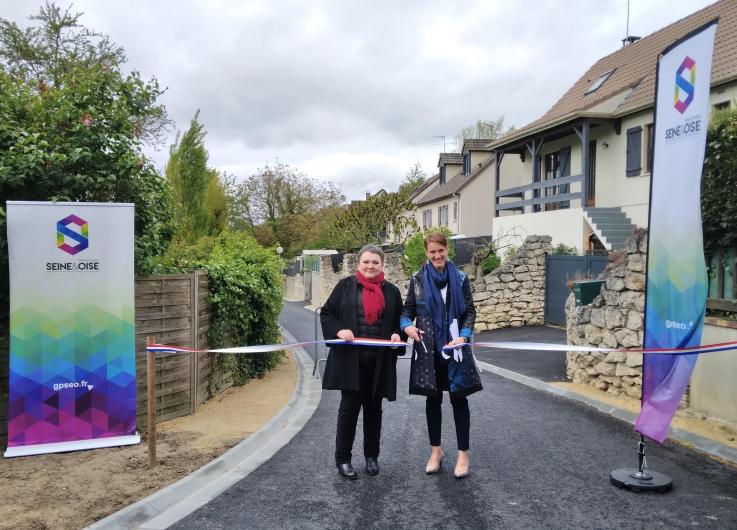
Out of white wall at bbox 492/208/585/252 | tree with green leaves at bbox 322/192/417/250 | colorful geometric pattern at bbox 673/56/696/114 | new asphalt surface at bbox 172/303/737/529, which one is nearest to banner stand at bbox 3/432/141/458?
new asphalt surface at bbox 172/303/737/529

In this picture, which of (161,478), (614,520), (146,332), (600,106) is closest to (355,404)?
(161,478)

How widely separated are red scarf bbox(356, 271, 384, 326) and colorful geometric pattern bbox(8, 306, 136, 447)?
2.39 metres

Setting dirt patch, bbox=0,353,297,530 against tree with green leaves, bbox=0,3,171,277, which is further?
tree with green leaves, bbox=0,3,171,277

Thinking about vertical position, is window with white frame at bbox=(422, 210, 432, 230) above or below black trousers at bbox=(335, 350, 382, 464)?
above

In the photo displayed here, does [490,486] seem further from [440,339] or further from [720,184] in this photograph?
[720,184]

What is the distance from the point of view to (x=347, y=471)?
4.98m

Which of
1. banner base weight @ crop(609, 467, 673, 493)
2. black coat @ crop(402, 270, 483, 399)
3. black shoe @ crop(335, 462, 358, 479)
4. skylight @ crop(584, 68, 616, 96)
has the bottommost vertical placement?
black shoe @ crop(335, 462, 358, 479)

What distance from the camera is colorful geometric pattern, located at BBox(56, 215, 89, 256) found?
555cm

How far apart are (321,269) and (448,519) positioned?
2820 cm

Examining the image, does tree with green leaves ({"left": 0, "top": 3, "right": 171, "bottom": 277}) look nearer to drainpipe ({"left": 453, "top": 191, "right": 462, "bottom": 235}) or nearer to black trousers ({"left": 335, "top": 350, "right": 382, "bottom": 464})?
black trousers ({"left": 335, "top": 350, "right": 382, "bottom": 464})

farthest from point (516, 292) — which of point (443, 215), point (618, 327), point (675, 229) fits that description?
point (443, 215)

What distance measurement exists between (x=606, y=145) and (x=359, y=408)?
17.3m

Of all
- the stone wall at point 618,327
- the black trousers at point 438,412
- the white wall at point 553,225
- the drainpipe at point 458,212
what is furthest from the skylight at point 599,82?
the black trousers at point 438,412

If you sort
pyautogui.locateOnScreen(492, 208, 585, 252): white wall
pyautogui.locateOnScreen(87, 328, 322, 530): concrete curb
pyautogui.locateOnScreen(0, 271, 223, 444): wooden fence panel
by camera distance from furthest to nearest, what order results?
1. pyautogui.locateOnScreen(492, 208, 585, 252): white wall
2. pyautogui.locateOnScreen(0, 271, 223, 444): wooden fence panel
3. pyautogui.locateOnScreen(87, 328, 322, 530): concrete curb
